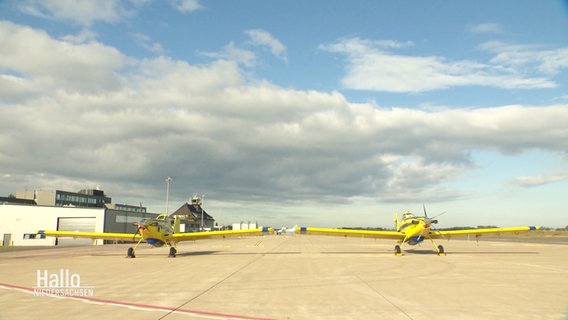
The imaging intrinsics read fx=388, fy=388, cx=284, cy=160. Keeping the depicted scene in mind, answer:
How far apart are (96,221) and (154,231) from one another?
37.7 meters

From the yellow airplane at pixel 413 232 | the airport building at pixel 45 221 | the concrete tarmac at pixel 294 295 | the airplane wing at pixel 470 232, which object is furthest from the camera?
the airport building at pixel 45 221

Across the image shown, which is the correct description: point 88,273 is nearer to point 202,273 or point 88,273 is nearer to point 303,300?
point 202,273

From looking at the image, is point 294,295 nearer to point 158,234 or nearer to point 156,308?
point 156,308

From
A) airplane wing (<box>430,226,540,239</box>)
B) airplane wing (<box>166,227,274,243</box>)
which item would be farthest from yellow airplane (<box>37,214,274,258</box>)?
airplane wing (<box>430,226,540,239</box>)

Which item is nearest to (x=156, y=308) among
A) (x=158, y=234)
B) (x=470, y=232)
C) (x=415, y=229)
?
(x=158, y=234)

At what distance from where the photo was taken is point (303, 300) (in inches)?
401

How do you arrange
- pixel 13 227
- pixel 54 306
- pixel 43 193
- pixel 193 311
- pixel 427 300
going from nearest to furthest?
1. pixel 193 311
2. pixel 54 306
3. pixel 427 300
4. pixel 13 227
5. pixel 43 193

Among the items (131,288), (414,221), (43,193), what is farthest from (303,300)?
(43,193)

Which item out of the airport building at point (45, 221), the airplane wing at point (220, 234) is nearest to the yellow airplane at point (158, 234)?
the airplane wing at point (220, 234)

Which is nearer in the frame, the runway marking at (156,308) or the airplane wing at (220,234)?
the runway marking at (156,308)

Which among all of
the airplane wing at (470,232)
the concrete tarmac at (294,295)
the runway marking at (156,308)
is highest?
the airplane wing at (470,232)

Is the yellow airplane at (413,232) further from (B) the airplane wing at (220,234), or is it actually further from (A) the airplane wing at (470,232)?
(B) the airplane wing at (220,234)

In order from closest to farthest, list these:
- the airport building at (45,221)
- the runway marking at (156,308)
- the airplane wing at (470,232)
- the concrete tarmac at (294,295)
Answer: the runway marking at (156,308) < the concrete tarmac at (294,295) < the airplane wing at (470,232) < the airport building at (45,221)

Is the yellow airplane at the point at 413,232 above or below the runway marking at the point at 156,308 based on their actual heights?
above
